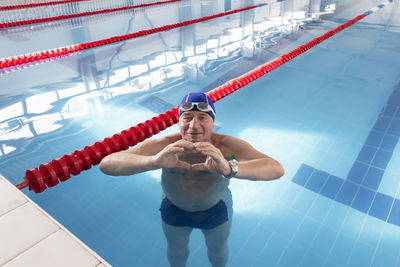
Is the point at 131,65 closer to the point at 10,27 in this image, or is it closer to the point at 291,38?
the point at 291,38

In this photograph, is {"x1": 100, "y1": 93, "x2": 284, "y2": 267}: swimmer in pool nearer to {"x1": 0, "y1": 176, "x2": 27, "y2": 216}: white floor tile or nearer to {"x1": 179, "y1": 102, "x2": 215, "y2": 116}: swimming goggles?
{"x1": 179, "y1": 102, "x2": 215, "y2": 116}: swimming goggles

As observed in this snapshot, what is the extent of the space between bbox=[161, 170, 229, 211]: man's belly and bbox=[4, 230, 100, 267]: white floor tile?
663 millimetres

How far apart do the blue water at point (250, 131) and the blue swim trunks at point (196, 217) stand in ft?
1.52

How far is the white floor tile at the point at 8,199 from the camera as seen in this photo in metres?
1.34

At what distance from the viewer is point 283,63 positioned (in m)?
5.43

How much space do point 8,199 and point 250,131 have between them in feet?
8.80

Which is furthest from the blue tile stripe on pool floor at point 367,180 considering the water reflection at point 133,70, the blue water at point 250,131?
the water reflection at point 133,70

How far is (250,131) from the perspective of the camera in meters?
3.54

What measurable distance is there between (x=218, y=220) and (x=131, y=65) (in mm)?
4456

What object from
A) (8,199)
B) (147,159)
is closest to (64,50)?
(8,199)

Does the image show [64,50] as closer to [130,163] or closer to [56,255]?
[130,163]

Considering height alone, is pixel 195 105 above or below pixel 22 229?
above

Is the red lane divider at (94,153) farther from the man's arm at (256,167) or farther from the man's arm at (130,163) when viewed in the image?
the man's arm at (256,167)

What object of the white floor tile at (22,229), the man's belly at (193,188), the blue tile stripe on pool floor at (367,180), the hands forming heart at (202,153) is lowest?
the blue tile stripe on pool floor at (367,180)
